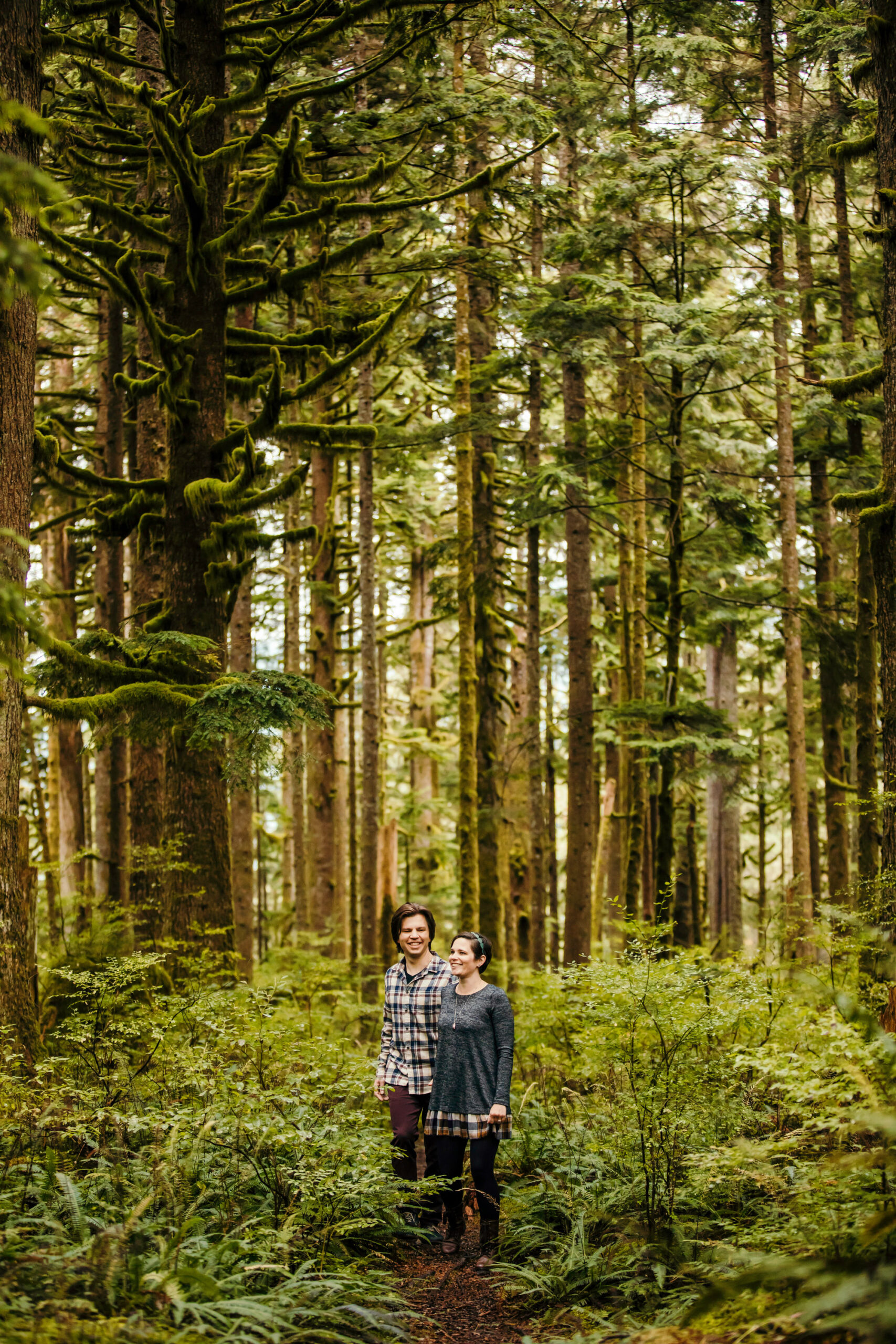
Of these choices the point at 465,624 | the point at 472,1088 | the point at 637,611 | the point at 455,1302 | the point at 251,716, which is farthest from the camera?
the point at 637,611

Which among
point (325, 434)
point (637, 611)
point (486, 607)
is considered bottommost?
point (637, 611)

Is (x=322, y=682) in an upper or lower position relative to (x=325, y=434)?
lower

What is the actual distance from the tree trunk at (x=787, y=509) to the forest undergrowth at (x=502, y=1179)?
655 cm

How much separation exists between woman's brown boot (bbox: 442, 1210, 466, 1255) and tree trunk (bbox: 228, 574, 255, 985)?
9.03 meters

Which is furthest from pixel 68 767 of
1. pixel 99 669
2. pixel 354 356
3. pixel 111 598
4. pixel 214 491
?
pixel 354 356

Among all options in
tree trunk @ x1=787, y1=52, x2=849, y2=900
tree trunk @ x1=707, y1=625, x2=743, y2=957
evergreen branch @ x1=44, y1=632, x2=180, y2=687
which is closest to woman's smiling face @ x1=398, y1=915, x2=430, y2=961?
evergreen branch @ x1=44, y1=632, x2=180, y2=687

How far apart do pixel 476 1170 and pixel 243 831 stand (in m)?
9.94

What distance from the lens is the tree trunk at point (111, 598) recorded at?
13.0m

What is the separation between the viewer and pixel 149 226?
845 cm

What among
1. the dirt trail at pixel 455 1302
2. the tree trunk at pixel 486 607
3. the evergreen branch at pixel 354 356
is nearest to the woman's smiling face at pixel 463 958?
the dirt trail at pixel 455 1302

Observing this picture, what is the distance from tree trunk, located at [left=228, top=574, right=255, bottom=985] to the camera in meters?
14.1

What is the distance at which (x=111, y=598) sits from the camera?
12992 mm

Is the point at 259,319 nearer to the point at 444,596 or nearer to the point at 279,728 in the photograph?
the point at 444,596

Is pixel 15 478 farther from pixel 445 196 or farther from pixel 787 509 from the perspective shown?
pixel 787 509
